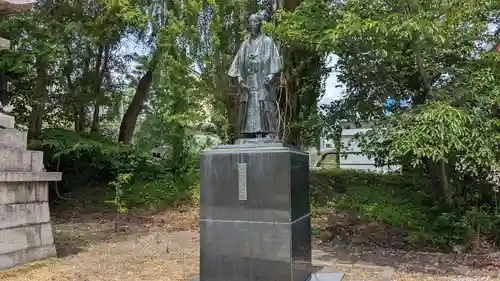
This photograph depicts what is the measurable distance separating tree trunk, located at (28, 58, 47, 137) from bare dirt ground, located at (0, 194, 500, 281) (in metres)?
2.88

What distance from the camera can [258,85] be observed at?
5609 millimetres

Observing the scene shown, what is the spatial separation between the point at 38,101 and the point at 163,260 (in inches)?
253

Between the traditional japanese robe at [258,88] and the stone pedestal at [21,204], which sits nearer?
the traditional japanese robe at [258,88]

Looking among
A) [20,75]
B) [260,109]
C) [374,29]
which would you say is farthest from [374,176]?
[20,75]

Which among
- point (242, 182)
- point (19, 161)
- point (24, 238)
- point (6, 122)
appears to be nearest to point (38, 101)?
point (6, 122)

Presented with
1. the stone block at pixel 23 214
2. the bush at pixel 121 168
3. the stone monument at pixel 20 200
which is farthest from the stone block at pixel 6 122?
the bush at pixel 121 168

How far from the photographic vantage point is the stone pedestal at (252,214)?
4.90m

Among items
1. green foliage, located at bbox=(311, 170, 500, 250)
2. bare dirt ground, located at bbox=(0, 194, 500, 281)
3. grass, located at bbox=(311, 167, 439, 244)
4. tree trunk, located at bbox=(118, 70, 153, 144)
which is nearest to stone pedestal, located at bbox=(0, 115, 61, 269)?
bare dirt ground, located at bbox=(0, 194, 500, 281)

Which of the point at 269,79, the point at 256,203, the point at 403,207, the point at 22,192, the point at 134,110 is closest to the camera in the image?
the point at 256,203

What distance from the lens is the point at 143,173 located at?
12.8 m

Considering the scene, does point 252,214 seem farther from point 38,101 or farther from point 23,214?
point 38,101

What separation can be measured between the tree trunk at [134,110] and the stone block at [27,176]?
677 cm

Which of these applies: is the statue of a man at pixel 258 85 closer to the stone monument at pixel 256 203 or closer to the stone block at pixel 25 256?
the stone monument at pixel 256 203

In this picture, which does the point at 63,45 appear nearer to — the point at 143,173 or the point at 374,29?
Answer: the point at 143,173
